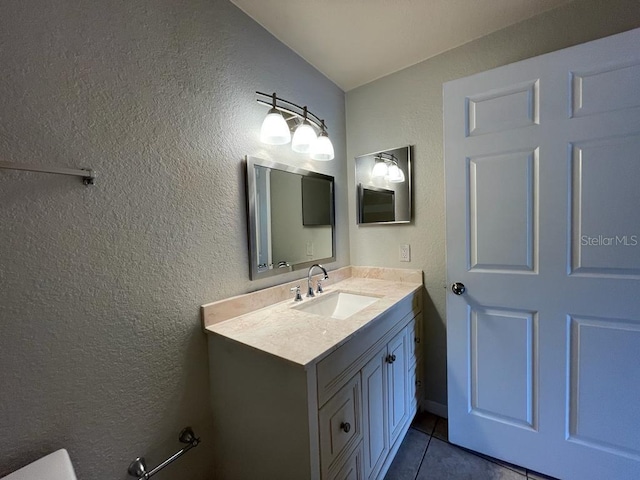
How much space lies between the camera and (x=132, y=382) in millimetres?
937

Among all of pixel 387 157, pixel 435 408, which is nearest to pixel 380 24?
pixel 387 157

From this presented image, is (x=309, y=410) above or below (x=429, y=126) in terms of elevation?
below

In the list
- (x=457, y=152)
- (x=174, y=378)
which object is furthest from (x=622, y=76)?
(x=174, y=378)

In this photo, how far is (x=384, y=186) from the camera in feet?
6.23

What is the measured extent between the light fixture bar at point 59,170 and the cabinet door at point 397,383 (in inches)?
53.6

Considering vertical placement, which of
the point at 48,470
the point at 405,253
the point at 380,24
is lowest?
the point at 48,470

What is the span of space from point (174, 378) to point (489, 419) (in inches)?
60.9

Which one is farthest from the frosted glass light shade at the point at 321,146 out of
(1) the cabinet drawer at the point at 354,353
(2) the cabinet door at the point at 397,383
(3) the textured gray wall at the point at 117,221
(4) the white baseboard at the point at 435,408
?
(4) the white baseboard at the point at 435,408

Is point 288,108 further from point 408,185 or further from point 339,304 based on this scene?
point 339,304

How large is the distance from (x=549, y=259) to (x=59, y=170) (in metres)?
1.86

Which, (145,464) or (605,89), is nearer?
(145,464)

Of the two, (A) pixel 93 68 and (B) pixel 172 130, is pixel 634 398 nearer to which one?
(B) pixel 172 130

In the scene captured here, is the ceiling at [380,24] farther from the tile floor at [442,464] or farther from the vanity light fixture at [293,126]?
the tile floor at [442,464]

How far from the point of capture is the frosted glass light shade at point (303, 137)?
4.79 ft
